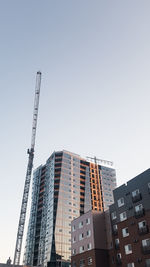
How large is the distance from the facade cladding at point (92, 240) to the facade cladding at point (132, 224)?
9.52 feet

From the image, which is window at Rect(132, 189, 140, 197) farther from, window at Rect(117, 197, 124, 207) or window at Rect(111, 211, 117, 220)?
window at Rect(111, 211, 117, 220)

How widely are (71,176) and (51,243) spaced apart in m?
43.1

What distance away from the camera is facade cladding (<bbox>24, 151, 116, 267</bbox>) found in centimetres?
13151

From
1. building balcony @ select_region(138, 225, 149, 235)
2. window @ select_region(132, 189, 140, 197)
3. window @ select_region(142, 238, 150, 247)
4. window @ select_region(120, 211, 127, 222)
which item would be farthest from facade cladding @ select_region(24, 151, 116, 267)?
window @ select_region(142, 238, 150, 247)

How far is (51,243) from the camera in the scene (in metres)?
129

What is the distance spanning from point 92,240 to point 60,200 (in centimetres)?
8286

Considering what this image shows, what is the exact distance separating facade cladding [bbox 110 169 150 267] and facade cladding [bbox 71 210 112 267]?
290 cm

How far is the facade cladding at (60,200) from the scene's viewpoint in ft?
431

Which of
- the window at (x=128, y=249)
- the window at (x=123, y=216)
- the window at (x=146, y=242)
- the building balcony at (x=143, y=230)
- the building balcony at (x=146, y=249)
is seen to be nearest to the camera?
the building balcony at (x=146, y=249)

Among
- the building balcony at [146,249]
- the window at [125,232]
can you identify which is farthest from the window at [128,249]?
the building balcony at [146,249]

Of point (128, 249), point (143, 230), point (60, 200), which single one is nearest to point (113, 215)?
point (128, 249)

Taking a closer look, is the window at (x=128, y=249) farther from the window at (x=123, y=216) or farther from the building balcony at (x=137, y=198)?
the building balcony at (x=137, y=198)

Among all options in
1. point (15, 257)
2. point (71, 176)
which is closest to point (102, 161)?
point (71, 176)

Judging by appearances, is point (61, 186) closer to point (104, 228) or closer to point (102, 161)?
point (102, 161)
